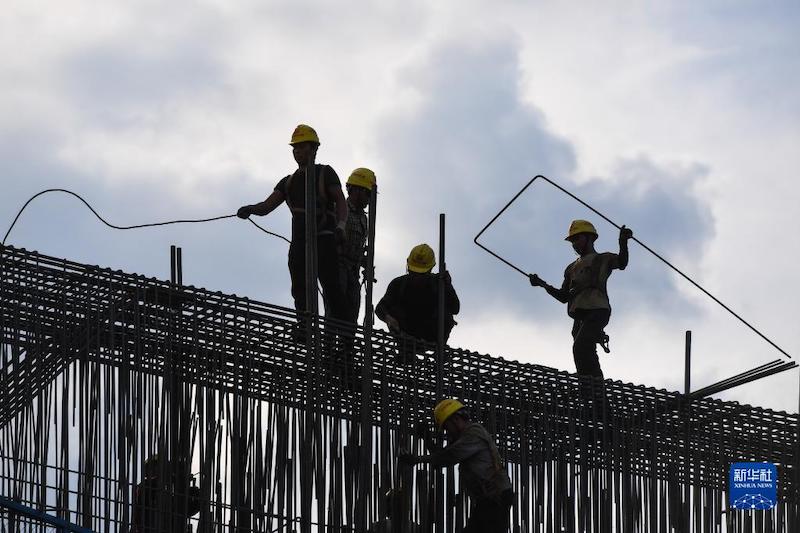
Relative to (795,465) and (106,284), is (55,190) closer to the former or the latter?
(106,284)

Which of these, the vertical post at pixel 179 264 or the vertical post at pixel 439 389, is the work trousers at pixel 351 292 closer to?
the vertical post at pixel 439 389

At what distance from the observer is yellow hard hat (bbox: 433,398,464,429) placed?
1333cm

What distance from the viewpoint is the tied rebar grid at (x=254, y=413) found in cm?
1252

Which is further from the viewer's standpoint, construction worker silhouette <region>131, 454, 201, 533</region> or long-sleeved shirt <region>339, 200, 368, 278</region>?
long-sleeved shirt <region>339, 200, 368, 278</region>

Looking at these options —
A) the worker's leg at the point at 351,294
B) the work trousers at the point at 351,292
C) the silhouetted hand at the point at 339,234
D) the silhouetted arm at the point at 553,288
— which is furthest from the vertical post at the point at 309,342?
the silhouetted arm at the point at 553,288

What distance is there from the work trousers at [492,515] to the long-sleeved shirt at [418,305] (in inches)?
81.2

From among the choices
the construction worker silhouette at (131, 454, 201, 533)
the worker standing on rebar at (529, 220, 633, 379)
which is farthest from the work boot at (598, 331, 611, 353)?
the construction worker silhouette at (131, 454, 201, 533)

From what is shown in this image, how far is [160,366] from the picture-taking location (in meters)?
→ 12.9

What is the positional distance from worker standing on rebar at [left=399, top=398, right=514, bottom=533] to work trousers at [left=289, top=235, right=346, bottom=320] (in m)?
1.64

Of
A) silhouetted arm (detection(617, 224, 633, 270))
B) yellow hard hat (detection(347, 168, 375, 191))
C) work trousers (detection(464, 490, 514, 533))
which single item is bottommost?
work trousers (detection(464, 490, 514, 533))

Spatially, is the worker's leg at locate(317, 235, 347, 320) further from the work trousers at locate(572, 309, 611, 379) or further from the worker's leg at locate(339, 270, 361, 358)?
the work trousers at locate(572, 309, 611, 379)

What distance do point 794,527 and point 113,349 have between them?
6.80 m

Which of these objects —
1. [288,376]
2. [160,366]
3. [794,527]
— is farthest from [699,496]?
[160,366]

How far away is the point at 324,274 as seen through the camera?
47.9 ft
